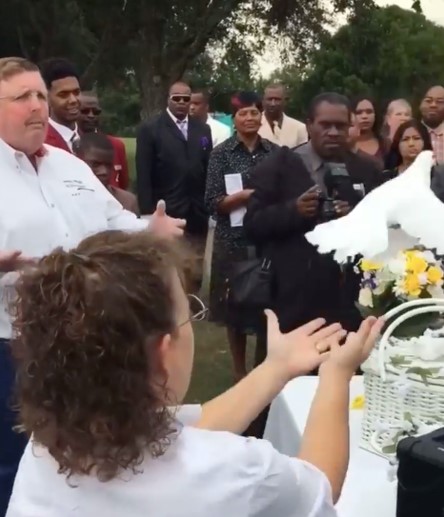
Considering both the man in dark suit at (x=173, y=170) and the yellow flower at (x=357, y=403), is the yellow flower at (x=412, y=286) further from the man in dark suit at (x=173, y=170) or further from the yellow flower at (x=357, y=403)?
the man in dark suit at (x=173, y=170)

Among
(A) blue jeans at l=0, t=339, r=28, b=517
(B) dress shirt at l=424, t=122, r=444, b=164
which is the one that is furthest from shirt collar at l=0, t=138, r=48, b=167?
(B) dress shirt at l=424, t=122, r=444, b=164

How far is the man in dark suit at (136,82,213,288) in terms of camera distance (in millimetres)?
5562

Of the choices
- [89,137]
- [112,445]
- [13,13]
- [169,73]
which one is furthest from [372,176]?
[13,13]

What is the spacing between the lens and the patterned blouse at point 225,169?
4.87m

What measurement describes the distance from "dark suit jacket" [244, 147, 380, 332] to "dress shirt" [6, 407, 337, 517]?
2.13m

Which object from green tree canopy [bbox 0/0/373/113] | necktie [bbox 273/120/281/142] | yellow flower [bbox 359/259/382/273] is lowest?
yellow flower [bbox 359/259/382/273]

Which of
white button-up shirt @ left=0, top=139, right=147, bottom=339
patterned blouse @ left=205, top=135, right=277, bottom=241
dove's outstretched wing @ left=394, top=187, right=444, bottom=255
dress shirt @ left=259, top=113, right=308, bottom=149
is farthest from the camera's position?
dress shirt @ left=259, top=113, right=308, bottom=149

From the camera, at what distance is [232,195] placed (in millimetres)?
4734

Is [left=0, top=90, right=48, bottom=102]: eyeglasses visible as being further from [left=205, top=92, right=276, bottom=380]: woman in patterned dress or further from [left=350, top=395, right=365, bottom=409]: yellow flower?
[left=205, top=92, right=276, bottom=380]: woman in patterned dress

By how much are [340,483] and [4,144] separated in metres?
1.63

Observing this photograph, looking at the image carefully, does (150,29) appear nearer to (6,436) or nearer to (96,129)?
(96,129)

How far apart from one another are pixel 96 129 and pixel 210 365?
1539 mm

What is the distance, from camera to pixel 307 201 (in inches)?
127

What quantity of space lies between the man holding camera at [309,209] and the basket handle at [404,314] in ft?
4.24
